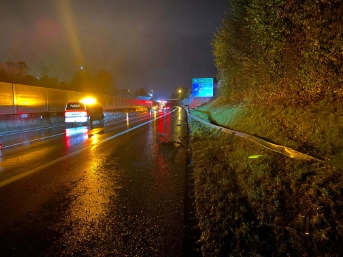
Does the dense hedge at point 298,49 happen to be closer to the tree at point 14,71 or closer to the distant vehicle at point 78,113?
the distant vehicle at point 78,113

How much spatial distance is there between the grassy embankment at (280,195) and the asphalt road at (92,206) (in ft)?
1.88

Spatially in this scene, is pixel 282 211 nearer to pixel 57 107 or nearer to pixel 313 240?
pixel 313 240

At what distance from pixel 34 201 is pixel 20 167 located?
294 cm

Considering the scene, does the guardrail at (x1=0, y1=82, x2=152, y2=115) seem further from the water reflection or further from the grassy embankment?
the grassy embankment

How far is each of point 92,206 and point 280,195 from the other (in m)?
3.13

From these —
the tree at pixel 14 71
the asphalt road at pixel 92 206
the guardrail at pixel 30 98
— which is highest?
the tree at pixel 14 71

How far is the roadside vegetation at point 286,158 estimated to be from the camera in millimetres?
3055

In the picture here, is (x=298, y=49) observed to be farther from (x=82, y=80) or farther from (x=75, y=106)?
(x=82, y=80)

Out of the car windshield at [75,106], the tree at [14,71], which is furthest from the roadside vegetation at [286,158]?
the tree at [14,71]

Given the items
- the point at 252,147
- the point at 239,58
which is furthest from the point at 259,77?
the point at 252,147

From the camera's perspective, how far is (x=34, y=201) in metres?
4.47

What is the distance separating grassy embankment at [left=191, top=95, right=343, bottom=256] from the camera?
2.92 m

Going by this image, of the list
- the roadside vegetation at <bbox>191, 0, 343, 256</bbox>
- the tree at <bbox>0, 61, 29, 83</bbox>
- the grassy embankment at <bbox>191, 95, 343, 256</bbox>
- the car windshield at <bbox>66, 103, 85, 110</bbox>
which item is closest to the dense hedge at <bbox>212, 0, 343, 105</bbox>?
the roadside vegetation at <bbox>191, 0, 343, 256</bbox>

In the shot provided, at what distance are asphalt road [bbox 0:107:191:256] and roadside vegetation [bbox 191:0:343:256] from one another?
23.1 inches
